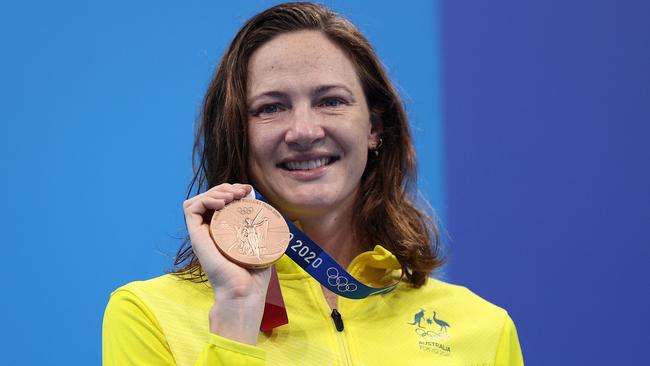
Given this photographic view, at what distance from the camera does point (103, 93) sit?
106 inches

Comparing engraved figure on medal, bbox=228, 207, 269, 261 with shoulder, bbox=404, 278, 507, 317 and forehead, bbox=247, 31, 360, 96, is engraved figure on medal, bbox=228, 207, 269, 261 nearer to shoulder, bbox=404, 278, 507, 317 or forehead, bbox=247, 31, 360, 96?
forehead, bbox=247, 31, 360, 96

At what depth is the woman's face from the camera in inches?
81.8

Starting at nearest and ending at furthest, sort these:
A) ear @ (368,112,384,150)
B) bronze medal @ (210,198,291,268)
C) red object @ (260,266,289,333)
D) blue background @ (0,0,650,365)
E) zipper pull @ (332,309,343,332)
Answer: bronze medal @ (210,198,291,268) < red object @ (260,266,289,333) < zipper pull @ (332,309,343,332) < ear @ (368,112,384,150) < blue background @ (0,0,650,365)

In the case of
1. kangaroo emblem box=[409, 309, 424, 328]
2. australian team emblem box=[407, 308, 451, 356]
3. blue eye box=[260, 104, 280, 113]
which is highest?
blue eye box=[260, 104, 280, 113]

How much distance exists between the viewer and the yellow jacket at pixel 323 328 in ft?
6.13

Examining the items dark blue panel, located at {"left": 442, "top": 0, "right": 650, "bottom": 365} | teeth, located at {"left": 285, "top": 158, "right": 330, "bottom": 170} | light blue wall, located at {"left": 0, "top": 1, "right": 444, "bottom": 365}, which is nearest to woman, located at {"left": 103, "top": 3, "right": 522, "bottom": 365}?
teeth, located at {"left": 285, "top": 158, "right": 330, "bottom": 170}

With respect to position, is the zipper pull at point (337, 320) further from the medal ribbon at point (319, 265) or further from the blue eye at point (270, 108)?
the blue eye at point (270, 108)

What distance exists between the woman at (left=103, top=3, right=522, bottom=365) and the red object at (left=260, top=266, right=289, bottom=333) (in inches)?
1.4

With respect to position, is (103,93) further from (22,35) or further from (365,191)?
(365,191)

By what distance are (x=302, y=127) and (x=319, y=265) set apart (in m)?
0.30

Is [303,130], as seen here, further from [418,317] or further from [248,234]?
[418,317]

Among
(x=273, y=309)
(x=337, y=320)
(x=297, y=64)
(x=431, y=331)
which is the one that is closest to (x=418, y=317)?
(x=431, y=331)

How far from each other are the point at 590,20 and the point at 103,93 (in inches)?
68.0

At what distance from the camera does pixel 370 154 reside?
2.44 metres
